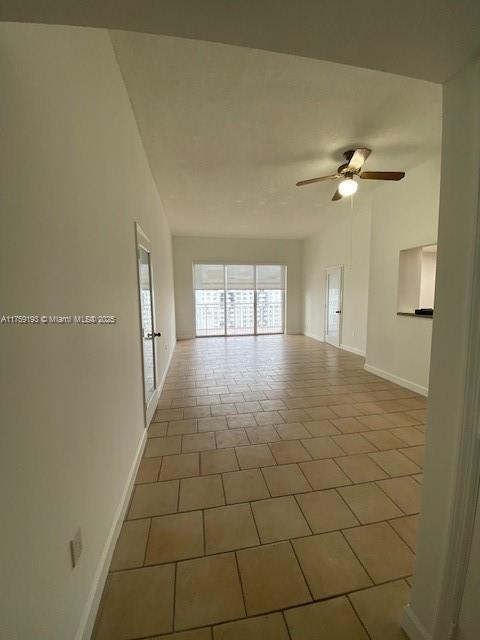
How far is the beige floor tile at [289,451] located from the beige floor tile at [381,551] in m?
0.69

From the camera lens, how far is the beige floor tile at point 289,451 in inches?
87.0

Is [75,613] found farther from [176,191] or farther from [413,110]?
[176,191]

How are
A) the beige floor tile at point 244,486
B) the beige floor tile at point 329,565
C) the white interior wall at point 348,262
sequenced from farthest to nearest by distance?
the white interior wall at point 348,262 < the beige floor tile at point 244,486 < the beige floor tile at point 329,565

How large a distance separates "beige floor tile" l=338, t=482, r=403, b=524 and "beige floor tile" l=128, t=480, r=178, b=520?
3.82 feet

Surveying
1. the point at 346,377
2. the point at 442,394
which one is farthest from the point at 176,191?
the point at 442,394

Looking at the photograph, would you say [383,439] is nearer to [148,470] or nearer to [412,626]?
[412,626]

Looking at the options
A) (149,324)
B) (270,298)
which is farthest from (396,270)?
(270,298)

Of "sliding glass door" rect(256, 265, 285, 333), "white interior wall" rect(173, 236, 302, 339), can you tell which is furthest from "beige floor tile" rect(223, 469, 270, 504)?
"sliding glass door" rect(256, 265, 285, 333)

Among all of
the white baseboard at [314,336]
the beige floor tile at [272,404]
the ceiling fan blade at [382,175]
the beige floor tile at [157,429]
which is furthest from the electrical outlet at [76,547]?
the white baseboard at [314,336]

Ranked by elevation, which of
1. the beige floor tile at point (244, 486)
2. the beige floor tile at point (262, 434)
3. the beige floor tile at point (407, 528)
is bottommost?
the beige floor tile at point (407, 528)

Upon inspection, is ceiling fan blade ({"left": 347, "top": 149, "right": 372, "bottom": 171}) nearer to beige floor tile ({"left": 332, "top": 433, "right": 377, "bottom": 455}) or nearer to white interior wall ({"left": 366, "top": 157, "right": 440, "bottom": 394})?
white interior wall ({"left": 366, "top": 157, "right": 440, "bottom": 394})

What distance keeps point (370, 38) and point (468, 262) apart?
712mm

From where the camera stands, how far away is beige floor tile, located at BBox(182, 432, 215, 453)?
2.38 metres

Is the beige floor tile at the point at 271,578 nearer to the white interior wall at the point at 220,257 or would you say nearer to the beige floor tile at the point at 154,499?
the beige floor tile at the point at 154,499
